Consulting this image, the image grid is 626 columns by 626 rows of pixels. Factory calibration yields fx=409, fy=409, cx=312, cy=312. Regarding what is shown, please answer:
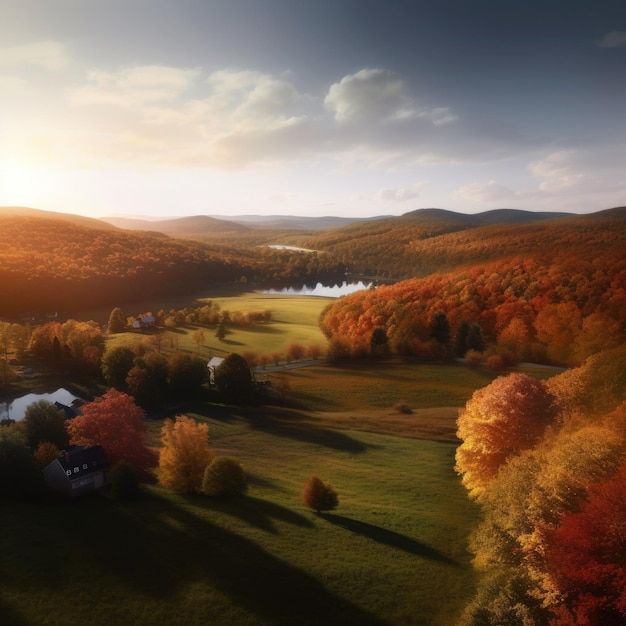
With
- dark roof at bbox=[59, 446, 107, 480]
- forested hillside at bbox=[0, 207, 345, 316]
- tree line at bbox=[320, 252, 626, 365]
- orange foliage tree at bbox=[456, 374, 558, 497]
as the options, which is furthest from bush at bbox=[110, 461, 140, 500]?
forested hillside at bbox=[0, 207, 345, 316]

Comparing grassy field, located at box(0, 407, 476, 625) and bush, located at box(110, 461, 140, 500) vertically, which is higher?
bush, located at box(110, 461, 140, 500)

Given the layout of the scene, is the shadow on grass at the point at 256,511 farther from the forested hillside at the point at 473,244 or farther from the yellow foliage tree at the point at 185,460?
the forested hillside at the point at 473,244

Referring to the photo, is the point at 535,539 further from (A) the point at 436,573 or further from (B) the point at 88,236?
(B) the point at 88,236

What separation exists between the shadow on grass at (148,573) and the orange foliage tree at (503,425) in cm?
1295

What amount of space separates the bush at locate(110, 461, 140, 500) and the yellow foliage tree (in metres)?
2.60

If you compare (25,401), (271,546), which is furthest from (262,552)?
(25,401)

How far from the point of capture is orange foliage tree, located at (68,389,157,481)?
110ft

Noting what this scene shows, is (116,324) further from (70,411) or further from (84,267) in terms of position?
(70,411)

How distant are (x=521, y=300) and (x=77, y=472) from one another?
167ft

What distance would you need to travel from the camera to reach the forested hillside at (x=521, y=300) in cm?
3769

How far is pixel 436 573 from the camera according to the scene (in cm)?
2291

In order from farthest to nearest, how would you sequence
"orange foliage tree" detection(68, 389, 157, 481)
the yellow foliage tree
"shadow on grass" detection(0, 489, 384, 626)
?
"orange foliage tree" detection(68, 389, 157, 481) → the yellow foliage tree → "shadow on grass" detection(0, 489, 384, 626)

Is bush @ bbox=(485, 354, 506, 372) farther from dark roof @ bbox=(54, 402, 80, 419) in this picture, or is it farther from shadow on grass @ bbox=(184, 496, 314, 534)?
dark roof @ bbox=(54, 402, 80, 419)

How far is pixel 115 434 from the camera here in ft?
112
